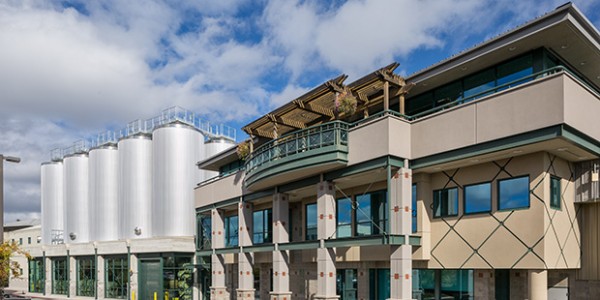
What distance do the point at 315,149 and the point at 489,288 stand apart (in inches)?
334

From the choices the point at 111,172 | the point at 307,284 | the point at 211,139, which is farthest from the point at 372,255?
the point at 111,172

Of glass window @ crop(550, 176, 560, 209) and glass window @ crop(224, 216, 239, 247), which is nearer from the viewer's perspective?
glass window @ crop(550, 176, 560, 209)

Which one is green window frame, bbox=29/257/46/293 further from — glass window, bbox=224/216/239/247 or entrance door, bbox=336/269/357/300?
entrance door, bbox=336/269/357/300

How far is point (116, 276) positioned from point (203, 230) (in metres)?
10.9

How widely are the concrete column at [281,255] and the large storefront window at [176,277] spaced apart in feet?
46.3

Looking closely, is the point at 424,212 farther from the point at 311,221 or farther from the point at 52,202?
the point at 52,202

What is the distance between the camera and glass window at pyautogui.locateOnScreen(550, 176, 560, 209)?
16922 millimetres

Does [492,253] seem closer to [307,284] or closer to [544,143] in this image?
[544,143]

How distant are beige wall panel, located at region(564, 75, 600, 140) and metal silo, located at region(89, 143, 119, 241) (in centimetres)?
4245

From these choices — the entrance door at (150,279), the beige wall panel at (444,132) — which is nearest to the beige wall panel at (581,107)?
the beige wall panel at (444,132)

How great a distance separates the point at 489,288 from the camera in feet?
59.8

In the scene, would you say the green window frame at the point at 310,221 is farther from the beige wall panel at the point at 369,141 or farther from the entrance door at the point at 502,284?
the entrance door at the point at 502,284

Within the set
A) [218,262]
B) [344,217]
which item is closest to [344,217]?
[344,217]

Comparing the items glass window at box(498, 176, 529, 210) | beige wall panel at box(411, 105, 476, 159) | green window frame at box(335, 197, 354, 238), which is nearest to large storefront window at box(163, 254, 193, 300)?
green window frame at box(335, 197, 354, 238)
